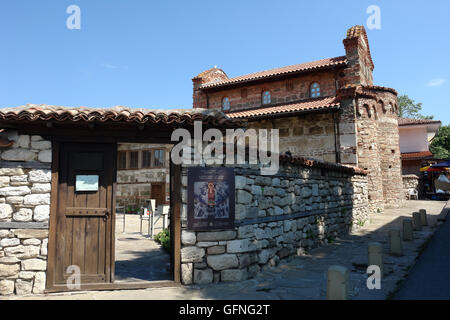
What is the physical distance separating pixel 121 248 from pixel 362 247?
6603mm

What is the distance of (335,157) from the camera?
44.6 ft

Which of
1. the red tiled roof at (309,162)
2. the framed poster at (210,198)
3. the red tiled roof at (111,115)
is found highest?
the red tiled roof at (111,115)

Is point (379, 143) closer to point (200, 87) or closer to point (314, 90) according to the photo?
point (314, 90)

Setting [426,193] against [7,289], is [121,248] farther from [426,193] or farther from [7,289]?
[426,193]

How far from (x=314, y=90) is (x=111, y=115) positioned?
44.7ft

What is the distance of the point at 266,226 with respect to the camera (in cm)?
632

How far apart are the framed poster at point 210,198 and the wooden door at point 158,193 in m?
14.5

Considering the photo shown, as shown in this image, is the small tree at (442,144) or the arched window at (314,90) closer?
the arched window at (314,90)

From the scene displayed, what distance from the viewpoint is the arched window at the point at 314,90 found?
53.3ft

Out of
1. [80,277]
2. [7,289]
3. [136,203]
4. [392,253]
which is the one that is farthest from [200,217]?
[136,203]

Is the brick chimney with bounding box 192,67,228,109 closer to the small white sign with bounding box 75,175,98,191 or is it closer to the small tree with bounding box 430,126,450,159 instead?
the small white sign with bounding box 75,175,98,191

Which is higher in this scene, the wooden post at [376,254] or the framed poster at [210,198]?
the framed poster at [210,198]

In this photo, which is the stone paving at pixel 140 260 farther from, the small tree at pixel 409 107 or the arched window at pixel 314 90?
the small tree at pixel 409 107

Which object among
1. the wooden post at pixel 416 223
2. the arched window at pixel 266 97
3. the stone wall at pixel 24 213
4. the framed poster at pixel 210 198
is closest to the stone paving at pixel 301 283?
the stone wall at pixel 24 213
